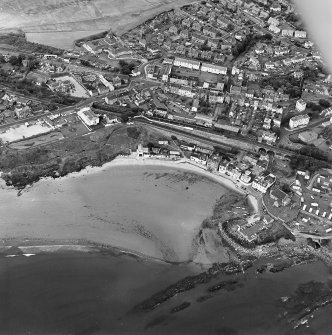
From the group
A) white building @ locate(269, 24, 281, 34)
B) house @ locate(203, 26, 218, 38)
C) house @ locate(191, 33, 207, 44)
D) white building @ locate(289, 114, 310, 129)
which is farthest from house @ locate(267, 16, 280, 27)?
white building @ locate(289, 114, 310, 129)

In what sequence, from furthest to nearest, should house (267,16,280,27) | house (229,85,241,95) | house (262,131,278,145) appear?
house (267,16,280,27), house (229,85,241,95), house (262,131,278,145)

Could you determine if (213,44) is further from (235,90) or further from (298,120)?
(298,120)

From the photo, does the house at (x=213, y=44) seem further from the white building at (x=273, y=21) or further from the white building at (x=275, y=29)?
A: the white building at (x=273, y=21)

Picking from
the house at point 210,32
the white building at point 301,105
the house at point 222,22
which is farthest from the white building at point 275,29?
the white building at point 301,105

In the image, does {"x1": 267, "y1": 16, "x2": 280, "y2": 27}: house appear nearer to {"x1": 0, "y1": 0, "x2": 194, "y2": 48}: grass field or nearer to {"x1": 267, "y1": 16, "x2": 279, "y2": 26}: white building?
{"x1": 267, "y1": 16, "x2": 279, "y2": 26}: white building

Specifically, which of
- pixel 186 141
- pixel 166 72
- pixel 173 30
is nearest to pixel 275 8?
pixel 173 30
